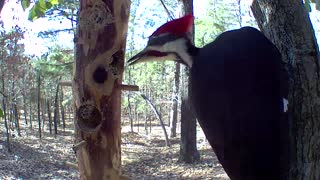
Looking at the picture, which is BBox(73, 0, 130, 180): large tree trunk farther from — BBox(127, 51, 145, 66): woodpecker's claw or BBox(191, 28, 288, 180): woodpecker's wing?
BBox(191, 28, 288, 180): woodpecker's wing

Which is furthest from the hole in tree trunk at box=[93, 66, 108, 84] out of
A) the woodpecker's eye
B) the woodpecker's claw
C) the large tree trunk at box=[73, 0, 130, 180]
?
the woodpecker's eye

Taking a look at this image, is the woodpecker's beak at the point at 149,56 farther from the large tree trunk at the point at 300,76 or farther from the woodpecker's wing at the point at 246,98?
the large tree trunk at the point at 300,76

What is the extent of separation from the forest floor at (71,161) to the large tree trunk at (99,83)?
559cm

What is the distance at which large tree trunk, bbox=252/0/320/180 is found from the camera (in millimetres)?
1106

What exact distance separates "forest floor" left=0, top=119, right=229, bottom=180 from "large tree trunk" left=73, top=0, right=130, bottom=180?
18.4 feet

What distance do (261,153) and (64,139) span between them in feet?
Answer: 52.7

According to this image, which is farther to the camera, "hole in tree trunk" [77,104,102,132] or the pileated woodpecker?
"hole in tree trunk" [77,104,102,132]

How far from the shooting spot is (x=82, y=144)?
1.77 m

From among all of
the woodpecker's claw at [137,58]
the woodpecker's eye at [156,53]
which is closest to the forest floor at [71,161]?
the woodpecker's claw at [137,58]

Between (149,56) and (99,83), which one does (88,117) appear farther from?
(149,56)

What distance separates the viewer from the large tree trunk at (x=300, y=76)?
1106mm

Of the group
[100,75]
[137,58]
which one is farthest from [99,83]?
[137,58]

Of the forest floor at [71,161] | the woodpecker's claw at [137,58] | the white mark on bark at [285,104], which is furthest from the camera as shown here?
the forest floor at [71,161]

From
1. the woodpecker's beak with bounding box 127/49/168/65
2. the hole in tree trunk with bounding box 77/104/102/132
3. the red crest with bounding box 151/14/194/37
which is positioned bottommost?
the hole in tree trunk with bounding box 77/104/102/132
